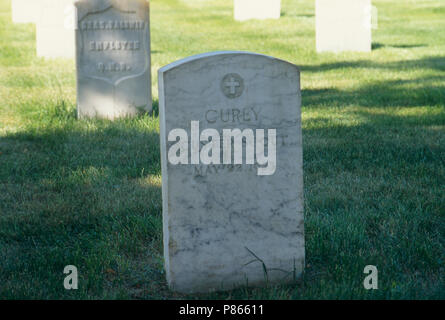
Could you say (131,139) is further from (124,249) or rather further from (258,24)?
(258,24)

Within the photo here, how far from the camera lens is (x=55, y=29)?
11.8 metres

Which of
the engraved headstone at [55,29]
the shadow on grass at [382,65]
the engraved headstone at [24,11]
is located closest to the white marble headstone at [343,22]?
the shadow on grass at [382,65]

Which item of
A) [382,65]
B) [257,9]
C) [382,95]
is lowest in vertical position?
[382,95]

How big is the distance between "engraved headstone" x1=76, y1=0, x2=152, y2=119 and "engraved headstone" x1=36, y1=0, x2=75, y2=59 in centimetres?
456

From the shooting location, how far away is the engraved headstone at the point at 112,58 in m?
7.03

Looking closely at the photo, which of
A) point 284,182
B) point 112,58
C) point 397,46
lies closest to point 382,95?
point 112,58

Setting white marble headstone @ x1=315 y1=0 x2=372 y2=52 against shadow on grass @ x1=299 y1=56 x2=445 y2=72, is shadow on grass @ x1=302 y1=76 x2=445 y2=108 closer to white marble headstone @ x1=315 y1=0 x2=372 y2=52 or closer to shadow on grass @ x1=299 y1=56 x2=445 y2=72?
shadow on grass @ x1=299 y1=56 x2=445 y2=72

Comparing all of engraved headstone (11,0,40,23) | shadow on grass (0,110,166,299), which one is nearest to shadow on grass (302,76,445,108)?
shadow on grass (0,110,166,299)

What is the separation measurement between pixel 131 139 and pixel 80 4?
1.64 meters

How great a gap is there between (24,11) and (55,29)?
23.0 feet

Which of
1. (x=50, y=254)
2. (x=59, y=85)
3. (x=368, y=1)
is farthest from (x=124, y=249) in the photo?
(x=368, y=1)

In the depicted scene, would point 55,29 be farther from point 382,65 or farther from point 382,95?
point 382,95

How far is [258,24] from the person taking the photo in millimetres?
16312

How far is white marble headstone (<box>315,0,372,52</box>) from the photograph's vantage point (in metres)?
11.5
